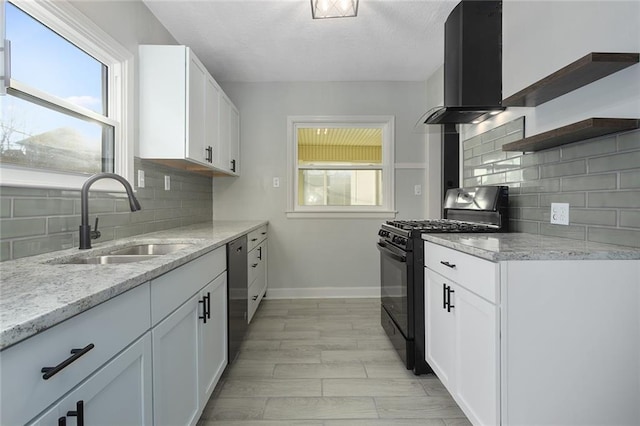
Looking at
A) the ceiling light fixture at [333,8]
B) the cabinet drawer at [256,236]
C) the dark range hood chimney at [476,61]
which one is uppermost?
the ceiling light fixture at [333,8]

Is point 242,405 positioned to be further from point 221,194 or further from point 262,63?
point 262,63

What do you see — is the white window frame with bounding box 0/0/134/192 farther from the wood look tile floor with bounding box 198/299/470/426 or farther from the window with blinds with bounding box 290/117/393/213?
the window with blinds with bounding box 290/117/393/213

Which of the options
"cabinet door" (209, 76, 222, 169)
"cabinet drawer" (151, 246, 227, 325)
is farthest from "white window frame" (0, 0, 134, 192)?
"cabinet drawer" (151, 246, 227, 325)

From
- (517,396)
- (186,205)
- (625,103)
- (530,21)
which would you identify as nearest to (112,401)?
(517,396)

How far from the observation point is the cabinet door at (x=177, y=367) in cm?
108

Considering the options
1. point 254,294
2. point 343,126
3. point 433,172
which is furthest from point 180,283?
point 433,172

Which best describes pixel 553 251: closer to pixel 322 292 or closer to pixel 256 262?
pixel 256 262

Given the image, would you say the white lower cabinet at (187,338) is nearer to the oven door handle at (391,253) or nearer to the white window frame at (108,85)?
the white window frame at (108,85)

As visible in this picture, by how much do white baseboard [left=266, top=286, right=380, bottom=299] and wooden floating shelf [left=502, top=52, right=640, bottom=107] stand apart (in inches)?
100

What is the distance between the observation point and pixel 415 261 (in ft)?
6.51

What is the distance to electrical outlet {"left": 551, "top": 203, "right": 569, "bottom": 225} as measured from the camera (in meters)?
1.60

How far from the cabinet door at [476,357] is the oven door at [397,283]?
46 centimetres

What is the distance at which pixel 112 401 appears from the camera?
2.73ft

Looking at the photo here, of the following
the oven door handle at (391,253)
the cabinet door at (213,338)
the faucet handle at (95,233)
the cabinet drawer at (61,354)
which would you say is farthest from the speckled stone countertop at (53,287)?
the oven door handle at (391,253)
